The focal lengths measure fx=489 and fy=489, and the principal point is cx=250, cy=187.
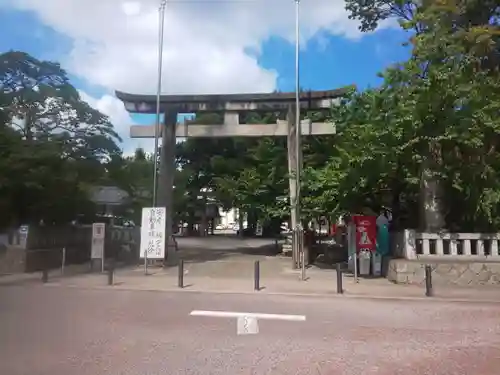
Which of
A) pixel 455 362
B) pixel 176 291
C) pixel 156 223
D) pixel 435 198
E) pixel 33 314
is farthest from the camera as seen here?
pixel 156 223

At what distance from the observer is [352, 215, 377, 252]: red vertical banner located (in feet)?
49.5

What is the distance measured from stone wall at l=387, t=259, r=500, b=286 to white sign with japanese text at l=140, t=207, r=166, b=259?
26.5ft

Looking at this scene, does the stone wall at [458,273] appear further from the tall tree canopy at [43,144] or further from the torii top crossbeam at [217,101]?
the tall tree canopy at [43,144]

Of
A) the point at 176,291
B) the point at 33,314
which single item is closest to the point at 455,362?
the point at 33,314

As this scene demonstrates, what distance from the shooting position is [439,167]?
13930mm

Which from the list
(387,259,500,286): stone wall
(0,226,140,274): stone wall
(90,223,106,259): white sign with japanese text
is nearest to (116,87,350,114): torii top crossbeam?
(90,223,106,259): white sign with japanese text

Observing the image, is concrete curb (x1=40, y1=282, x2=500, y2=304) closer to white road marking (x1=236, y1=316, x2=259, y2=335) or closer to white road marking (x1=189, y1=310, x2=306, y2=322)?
white road marking (x1=189, y1=310, x2=306, y2=322)

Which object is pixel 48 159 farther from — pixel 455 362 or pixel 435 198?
pixel 455 362

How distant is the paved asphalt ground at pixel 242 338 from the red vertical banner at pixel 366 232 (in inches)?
169

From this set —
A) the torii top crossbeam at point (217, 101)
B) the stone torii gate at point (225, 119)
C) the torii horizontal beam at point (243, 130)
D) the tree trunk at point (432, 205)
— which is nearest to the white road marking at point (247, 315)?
the tree trunk at point (432, 205)

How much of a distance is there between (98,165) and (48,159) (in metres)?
2.32

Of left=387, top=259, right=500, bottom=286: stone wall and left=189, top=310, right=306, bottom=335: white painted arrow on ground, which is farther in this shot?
left=387, top=259, right=500, bottom=286: stone wall

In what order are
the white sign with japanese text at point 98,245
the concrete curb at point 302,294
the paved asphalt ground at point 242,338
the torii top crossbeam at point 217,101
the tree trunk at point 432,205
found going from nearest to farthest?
the paved asphalt ground at point 242,338 < the concrete curb at point 302,294 < the tree trunk at point 432,205 < the white sign with japanese text at point 98,245 < the torii top crossbeam at point 217,101

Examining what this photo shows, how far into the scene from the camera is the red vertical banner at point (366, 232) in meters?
15.1
